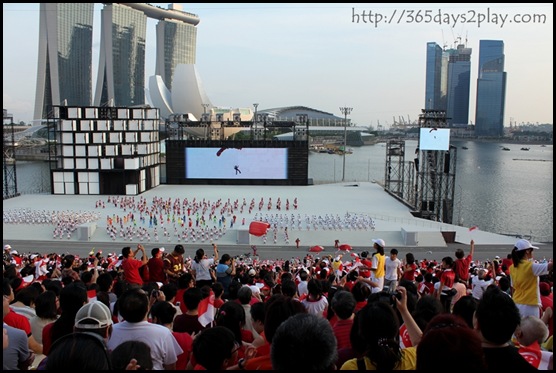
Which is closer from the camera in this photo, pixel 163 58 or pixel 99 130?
pixel 99 130

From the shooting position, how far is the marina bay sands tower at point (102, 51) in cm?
8969

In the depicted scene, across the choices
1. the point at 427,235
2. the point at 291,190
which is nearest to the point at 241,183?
the point at 291,190

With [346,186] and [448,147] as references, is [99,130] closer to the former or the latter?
[346,186]

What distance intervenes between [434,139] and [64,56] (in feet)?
286

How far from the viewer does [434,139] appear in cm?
2848

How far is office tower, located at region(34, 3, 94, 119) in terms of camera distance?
8712cm

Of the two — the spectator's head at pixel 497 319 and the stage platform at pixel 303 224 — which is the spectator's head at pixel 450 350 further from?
the stage platform at pixel 303 224

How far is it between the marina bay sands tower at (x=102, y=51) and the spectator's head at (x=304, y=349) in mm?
75962

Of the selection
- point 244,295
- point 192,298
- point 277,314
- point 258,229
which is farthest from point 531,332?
point 258,229

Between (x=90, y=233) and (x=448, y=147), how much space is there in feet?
63.5

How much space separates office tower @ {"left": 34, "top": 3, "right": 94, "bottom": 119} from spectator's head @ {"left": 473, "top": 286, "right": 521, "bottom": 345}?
89.4 m

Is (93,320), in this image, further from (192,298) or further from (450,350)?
(450,350)

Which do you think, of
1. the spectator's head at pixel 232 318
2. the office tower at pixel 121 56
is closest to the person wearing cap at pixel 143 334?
the spectator's head at pixel 232 318

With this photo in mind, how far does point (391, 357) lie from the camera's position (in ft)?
7.87
